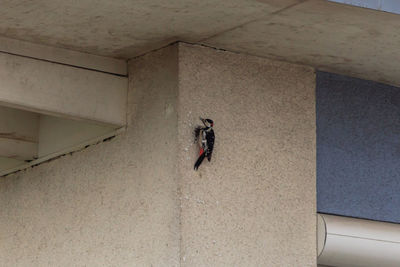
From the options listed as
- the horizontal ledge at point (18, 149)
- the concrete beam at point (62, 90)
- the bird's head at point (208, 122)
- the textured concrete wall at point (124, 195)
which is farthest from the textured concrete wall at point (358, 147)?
the horizontal ledge at point (18, 149)

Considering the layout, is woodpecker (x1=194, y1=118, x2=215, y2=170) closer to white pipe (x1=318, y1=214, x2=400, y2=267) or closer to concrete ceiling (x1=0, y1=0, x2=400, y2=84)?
concrete ceiling (x1=0, y1=0, x2=400, y2=84)

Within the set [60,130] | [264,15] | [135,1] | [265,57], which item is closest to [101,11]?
[135,1]

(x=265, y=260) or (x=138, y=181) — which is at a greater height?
(x=138, y=181)

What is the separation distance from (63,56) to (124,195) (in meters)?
0.84

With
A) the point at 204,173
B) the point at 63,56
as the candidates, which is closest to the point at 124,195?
the point at 204,173

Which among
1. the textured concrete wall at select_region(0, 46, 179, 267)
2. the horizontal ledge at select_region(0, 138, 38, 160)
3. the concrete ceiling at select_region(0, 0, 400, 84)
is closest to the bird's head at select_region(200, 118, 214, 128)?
the textured concrete wall at select_region(0, 46, 179, 267)

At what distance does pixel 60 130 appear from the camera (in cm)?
570

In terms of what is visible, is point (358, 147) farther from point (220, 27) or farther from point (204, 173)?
point (220, 27)

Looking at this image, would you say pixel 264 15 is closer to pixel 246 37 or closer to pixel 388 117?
pixel 246 37

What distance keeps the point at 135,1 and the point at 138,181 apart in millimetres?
1109

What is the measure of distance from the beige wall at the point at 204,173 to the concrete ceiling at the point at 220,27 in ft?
0.51

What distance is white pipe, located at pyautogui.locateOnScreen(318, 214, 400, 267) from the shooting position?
496 centimetres

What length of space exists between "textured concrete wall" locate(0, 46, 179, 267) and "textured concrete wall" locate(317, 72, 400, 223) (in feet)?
3.35

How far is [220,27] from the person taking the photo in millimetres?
4516
